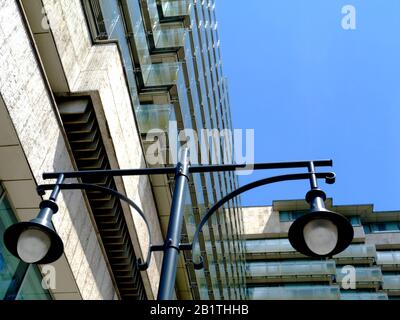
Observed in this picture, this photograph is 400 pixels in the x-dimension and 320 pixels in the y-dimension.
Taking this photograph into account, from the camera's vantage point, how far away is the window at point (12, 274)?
11.5 metres

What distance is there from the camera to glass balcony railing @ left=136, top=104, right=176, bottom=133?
18.5 meters

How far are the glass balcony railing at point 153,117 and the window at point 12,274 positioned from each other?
7068mm

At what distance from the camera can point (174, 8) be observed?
27.1m

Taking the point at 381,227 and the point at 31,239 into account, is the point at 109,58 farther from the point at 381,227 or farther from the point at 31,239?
the point at 381,227

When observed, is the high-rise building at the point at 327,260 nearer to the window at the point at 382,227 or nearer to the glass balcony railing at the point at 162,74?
the window at the point at 382,227

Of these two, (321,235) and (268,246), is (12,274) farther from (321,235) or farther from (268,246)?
(268,246)

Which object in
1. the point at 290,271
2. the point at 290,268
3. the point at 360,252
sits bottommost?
the point at 290,271

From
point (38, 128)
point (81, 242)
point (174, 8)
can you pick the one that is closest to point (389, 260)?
point (174, 8)

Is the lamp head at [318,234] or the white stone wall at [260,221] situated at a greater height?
the white stone wall at [260,221]

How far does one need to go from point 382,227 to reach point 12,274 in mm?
57424

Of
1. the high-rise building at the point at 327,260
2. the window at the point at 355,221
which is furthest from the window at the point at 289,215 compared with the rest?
the window at the point at 355,221

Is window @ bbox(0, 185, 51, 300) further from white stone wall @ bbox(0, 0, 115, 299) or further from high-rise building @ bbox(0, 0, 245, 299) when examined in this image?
white stone wall @ bbox(0, 0, 115, 299)

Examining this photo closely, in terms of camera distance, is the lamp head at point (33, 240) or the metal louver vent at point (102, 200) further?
the metal louver vent at point (102, 200)
